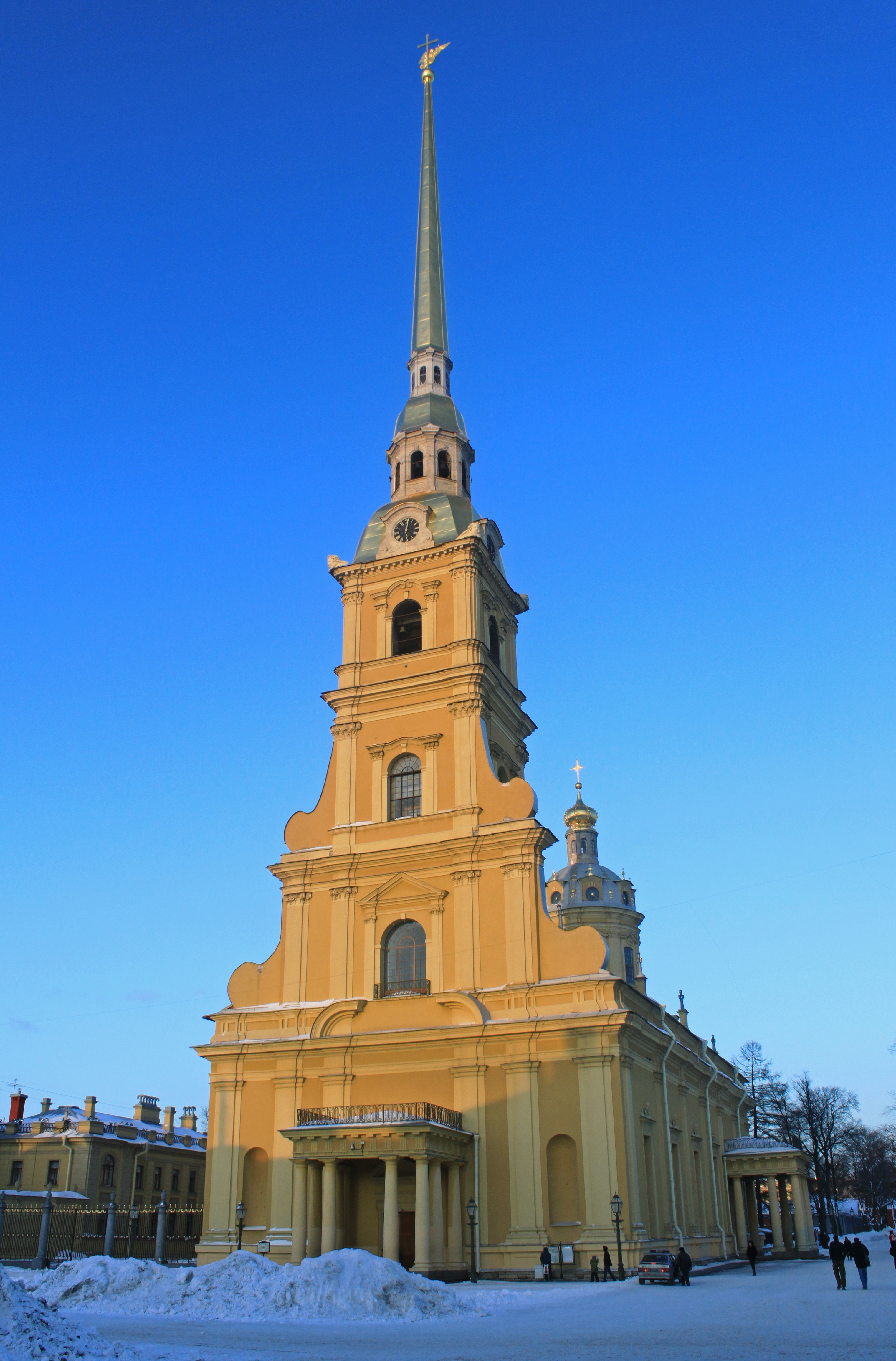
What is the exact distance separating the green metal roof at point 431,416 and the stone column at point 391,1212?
29222mm

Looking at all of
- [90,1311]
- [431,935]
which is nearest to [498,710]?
[431,935]

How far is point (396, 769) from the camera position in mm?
39688

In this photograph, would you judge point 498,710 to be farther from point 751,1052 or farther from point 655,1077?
point 751,1052

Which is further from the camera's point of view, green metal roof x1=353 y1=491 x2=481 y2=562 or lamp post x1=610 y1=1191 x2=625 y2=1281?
green metal roof x1=353 y1=491 x2=481 y2=562

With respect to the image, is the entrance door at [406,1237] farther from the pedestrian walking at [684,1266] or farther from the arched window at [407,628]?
the arched window at [407,628]

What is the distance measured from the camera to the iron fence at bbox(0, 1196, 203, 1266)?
3466cm

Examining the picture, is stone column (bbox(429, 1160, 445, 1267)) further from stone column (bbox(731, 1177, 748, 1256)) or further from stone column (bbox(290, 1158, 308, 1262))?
stone column (bbox(731, 1177, 748, 1256))

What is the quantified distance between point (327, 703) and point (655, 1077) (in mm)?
17162

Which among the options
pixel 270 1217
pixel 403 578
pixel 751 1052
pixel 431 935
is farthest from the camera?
pixel 751 1052

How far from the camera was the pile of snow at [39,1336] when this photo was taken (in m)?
11.5

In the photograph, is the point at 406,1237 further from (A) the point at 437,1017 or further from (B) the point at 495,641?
(B) the point at 495,641

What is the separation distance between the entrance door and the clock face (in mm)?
23259

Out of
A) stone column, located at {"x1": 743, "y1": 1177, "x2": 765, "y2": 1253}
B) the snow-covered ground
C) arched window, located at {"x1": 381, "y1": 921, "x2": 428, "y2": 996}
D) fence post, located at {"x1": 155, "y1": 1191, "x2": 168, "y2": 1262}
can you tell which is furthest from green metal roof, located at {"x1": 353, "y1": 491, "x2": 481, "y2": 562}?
stone column, located at {"x1": 743, "y1": 1177, "x2": 765, "y2": 1253}

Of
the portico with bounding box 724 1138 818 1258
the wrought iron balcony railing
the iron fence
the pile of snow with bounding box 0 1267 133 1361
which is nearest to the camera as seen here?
the pile of snow with bounding box 0 1267 133 1361
